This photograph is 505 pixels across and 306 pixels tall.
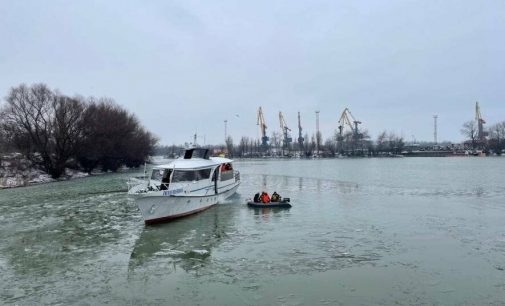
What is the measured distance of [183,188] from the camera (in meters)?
27.8

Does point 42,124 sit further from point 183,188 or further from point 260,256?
point 260,256

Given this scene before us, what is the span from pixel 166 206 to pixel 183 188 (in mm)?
2622

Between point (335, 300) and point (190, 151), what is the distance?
23.2m

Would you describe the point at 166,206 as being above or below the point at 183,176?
below

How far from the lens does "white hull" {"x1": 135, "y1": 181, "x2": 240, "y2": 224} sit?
2433 centimetres

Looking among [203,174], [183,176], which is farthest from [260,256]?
[203,174]

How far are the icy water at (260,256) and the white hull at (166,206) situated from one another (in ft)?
→ 2.27

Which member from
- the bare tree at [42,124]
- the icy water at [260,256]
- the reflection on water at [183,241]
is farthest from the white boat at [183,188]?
the bare tree at [42,124]

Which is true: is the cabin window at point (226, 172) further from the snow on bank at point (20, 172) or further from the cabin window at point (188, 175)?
the snow on bank at point (20, 172)

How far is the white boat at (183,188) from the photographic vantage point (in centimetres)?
2473

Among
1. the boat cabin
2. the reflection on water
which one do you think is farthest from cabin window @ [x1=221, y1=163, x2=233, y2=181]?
the reflection on water

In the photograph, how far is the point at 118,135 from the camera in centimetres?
9050

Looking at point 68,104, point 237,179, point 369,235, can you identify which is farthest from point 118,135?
point 369,235

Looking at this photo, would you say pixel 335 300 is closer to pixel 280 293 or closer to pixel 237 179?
pixel 280 293
